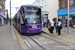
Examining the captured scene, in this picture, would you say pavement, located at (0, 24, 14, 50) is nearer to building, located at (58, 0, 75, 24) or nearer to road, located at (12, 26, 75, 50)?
road, located at (12, 26, 75, 50)

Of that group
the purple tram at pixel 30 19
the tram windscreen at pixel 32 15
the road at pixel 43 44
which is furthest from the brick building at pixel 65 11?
the road at pixel 43 44

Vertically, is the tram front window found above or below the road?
above

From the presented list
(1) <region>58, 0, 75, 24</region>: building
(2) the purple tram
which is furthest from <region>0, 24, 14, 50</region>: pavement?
(1) <region>58, 0, 75, 24</region>: building

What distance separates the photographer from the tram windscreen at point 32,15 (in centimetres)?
983

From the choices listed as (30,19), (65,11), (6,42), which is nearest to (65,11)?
(65,11)

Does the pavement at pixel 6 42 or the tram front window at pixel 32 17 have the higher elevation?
the tram front window at pixel 32 17

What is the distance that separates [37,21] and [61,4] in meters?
15.9

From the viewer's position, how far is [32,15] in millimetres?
10000

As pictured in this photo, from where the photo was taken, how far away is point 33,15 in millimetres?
10023

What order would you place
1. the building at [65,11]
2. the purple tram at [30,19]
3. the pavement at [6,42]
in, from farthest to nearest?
the building at [65,11]
the purple tram at [30,19]
the pavement at [6,42]

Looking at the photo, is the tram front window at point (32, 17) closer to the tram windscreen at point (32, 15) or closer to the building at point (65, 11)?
the tram windscreen at point (32, 15)

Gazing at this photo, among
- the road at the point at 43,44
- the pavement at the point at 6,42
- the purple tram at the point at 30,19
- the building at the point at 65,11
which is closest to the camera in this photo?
the road at the point at 43,44

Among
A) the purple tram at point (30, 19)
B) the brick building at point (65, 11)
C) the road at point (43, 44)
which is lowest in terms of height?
the road at point (43, 44)

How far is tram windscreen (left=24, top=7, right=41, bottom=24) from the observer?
983 centimetres
